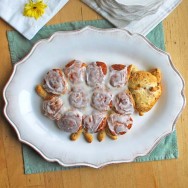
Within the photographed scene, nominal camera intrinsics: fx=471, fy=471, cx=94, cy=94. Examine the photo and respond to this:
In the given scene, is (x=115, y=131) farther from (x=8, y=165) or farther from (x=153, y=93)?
(x=8, y=165)

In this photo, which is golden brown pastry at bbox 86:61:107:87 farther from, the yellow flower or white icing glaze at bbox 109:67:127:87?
the yellow flower

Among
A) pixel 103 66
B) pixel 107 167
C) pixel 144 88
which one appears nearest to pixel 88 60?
pixel 103 66

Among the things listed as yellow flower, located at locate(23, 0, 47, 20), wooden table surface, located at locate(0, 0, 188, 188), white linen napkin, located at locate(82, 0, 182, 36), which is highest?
yellow flower, located at locate(23, 0, 47, 20)

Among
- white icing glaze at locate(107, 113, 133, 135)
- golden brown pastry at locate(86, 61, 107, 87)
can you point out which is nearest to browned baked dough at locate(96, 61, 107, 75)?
golden brown pastry at locate(86, 61, 107, 87)

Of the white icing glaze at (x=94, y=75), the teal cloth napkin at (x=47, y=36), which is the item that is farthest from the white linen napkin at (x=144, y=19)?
the white icing glaze at (x=94, y=75)

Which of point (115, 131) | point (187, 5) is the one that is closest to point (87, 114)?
point (115, 131)

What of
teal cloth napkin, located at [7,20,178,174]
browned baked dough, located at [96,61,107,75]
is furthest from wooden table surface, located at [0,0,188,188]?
browned baked dough, located at [96,61,107,75]

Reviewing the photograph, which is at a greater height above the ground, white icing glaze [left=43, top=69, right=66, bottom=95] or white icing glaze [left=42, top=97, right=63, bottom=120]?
white icing glaze [left=43, top=69, right=66, bottom=95]
